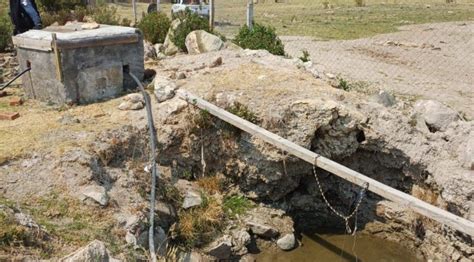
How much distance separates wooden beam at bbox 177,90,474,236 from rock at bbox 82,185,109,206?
2.03 metres

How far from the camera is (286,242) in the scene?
23.2ft

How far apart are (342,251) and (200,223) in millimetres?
2238

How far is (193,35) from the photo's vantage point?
34.9ft

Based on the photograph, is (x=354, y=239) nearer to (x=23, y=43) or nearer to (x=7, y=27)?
(x=23, y=43)

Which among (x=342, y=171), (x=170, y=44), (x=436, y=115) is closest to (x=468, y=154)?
(x=436, y=115)

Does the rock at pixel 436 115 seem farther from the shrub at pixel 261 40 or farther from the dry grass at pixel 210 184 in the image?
the shrub at pixel 261 40

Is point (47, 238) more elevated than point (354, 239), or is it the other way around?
point (47, 238)

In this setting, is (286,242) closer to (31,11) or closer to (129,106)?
(129,106)

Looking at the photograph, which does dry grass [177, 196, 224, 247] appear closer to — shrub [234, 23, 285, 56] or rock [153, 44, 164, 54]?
shrub [234, 23, 285, 56]

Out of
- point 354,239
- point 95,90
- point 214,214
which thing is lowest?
point 354,239

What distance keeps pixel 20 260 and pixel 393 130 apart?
5.41 metres

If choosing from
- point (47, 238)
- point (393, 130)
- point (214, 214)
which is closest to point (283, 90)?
point (393, 130)

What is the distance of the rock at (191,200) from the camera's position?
684 centimetres

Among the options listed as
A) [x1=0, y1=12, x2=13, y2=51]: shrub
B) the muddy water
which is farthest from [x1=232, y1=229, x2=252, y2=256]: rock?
[x1=0, y1=12, x2=13, y2=51]: shrub
